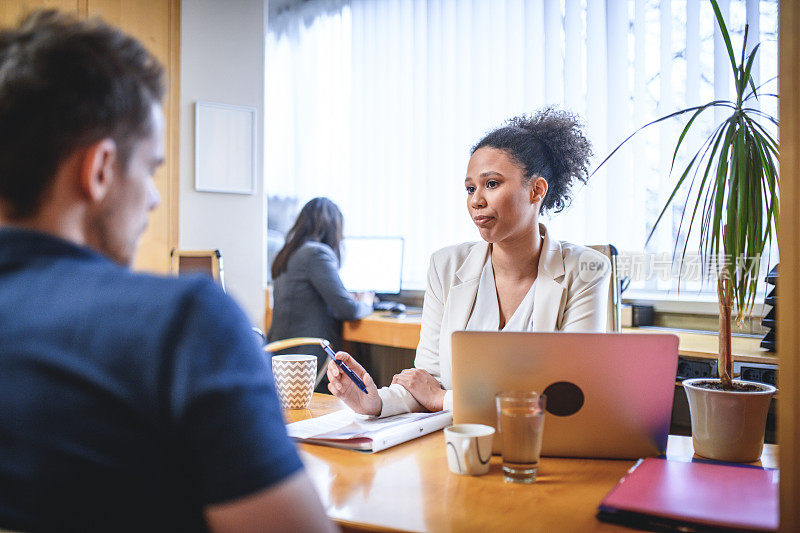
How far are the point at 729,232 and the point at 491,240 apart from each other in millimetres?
693

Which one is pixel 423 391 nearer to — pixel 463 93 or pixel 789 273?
pixel 789 273

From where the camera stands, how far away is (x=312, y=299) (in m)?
3.46

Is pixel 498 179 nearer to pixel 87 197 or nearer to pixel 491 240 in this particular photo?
pixel 491 240

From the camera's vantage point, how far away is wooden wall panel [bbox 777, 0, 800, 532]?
0.73 meters

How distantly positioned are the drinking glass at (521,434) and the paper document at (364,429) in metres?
0.26

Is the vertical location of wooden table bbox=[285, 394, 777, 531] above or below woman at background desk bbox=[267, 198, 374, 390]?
below

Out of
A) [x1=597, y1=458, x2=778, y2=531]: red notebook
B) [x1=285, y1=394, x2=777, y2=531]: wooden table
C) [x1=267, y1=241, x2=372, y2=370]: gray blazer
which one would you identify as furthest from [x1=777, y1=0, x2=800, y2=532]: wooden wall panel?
[x1=267, y1=241, x2=372, y2=370]: gray blazer

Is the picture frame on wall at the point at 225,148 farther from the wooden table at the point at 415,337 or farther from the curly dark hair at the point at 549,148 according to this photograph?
the curly dark hair at the point at 549,148

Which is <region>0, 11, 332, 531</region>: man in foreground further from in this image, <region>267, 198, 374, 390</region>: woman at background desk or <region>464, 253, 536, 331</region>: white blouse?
<region>267, 198, 374, 390</region>: woman at background desk

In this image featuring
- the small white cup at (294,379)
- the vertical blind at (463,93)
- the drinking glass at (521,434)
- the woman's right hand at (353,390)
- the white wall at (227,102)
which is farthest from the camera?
the white wall at (227,102)

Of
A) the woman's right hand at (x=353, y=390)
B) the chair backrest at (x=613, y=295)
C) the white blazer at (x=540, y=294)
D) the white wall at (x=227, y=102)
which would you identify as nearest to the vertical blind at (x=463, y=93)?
the chair backrest at (x=613, y=295)

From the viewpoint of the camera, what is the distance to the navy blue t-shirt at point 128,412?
53cm

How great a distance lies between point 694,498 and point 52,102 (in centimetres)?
93

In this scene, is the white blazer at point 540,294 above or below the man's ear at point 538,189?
below
